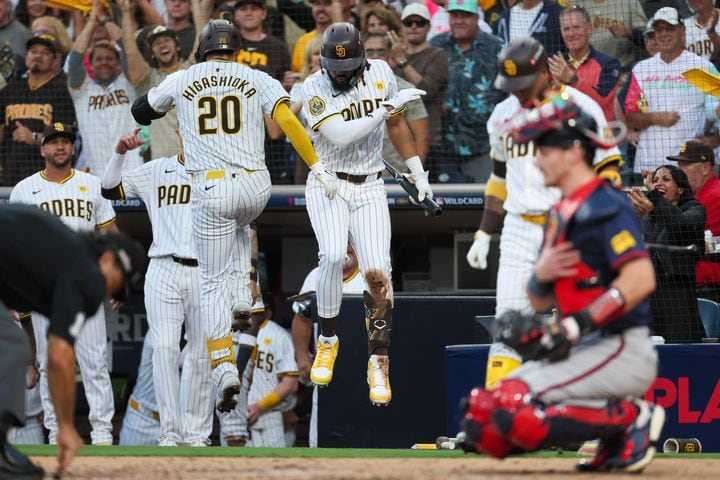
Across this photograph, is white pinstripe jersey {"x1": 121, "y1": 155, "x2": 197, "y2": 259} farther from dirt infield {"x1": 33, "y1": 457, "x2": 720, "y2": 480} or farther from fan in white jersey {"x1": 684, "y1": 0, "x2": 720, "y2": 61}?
fan in white jersey {"x1": 684, "y1": 0, "x2": 720, "y2": 61}

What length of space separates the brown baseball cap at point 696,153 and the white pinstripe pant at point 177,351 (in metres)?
3.85

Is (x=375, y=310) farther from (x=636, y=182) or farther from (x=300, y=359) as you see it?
(x=636, y=182)

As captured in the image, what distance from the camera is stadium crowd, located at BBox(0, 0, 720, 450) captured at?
10930mm

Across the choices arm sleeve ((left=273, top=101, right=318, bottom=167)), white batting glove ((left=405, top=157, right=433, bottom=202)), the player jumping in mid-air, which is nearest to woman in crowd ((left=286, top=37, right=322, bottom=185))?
white batting glove ((left=405, top=157, right=433, bottom=202))

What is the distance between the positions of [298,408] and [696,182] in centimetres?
404

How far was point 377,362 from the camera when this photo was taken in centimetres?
861

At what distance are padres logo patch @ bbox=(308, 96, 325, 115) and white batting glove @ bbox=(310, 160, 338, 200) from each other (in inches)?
13.7

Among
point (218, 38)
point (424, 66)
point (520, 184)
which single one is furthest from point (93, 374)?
point (520, 184)

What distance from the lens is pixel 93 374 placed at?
953 cm

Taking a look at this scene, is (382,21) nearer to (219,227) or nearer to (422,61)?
(422,61)

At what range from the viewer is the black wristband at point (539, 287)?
218 inches

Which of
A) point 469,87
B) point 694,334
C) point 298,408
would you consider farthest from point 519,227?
point 298,408

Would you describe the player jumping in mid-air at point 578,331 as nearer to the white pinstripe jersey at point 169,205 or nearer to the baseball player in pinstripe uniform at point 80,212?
the white pinstripe jersey at point 169,205

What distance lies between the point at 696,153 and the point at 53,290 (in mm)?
6210
